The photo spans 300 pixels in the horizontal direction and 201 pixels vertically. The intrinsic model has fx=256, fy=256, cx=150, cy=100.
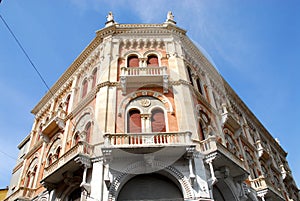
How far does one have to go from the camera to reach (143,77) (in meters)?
14.3

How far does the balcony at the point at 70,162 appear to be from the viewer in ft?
37.6

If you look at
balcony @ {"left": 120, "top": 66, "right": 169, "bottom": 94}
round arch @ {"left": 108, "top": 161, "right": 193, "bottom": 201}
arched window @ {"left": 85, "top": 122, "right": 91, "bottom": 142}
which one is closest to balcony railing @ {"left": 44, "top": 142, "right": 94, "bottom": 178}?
arched window @ {"left": 85, "top": 122, "right": 91, "bottom": 142}

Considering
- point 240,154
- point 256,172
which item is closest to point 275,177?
point 256,172

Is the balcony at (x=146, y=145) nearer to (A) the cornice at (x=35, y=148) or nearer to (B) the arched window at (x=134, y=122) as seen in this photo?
(B) the arched window at (x=134, y=122)

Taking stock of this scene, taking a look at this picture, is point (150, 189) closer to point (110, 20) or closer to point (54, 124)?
point (54, 124)

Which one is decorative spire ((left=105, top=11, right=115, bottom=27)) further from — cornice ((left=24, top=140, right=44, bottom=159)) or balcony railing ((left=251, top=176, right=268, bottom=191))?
balcony railing ((left=251, top=176, right=268, bottom=191))

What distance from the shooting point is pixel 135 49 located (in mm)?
17016

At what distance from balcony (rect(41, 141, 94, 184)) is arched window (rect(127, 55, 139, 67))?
6.14 meters

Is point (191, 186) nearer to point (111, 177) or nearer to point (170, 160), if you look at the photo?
point (170, 160)

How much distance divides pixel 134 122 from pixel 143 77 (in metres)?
2.73

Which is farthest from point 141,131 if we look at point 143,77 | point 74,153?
point 74,153

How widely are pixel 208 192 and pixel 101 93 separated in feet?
25.0

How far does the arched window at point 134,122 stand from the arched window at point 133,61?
3757mm

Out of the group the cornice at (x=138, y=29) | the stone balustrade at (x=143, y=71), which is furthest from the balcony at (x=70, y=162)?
the cornice at (x=138, y=29)
